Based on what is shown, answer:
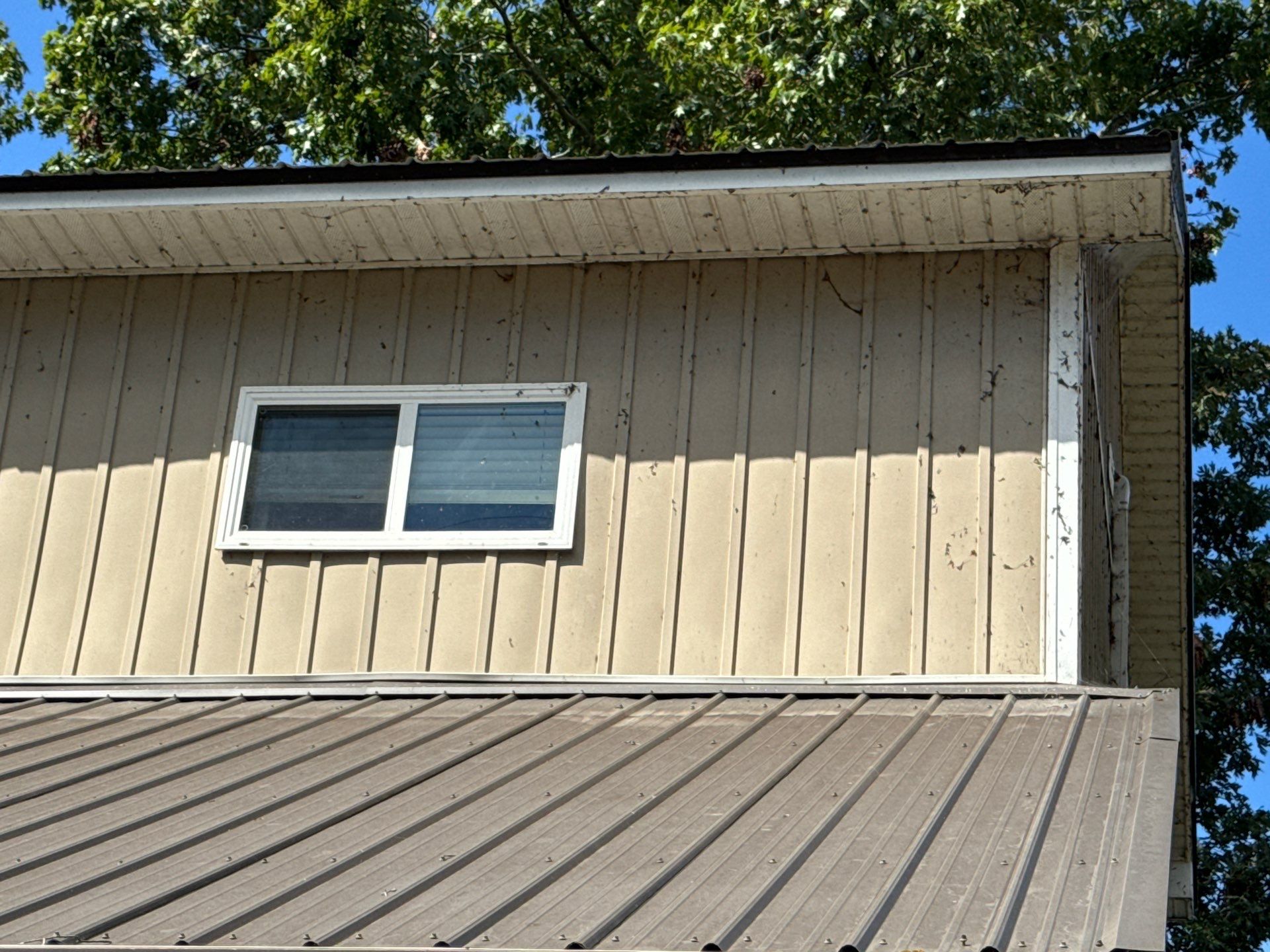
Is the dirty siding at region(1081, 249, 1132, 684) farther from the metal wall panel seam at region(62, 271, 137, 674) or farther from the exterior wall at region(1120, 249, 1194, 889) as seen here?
the metal wall panel seam at region(62, 271, 137, 674)

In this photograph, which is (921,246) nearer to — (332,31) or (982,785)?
(982,785)

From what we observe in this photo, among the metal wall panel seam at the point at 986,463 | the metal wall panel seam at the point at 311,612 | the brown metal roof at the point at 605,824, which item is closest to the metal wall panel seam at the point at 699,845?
the brown metal roof at the point at 605,824

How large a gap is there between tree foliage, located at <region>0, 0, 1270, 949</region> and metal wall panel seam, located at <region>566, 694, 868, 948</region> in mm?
10772

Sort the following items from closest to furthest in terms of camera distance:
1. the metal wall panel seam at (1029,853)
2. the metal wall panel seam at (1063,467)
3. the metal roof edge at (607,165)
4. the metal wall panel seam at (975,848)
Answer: the metal wall panel seam at (1029,853), the metal wall panel seam at (975,848), the metal wall panel seam at (1063,467), the metal roof edge at (607,165)

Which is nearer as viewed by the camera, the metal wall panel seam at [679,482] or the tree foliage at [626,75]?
the metal wall panel seam at [679,482]

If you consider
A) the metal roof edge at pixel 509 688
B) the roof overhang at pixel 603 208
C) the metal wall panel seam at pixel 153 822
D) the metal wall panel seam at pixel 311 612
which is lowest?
the metal wall panel seam at pixel 153 822

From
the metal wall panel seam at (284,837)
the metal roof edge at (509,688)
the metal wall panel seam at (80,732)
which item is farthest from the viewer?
the metal roof edge at (509,688)

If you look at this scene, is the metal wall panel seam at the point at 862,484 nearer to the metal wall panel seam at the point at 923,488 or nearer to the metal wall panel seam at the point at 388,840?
the metal wall panel seam at the point at 923,488

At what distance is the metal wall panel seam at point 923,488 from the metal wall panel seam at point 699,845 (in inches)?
34.3

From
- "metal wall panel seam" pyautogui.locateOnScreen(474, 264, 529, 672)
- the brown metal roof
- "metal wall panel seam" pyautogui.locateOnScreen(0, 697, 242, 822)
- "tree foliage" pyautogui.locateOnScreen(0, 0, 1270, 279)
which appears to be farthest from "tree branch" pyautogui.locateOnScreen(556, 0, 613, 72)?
the brown metal roof

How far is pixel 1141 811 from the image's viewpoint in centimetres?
469

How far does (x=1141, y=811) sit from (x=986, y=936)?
1.13m

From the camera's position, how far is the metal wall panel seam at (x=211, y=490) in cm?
774

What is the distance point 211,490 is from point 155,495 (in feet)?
0.96
